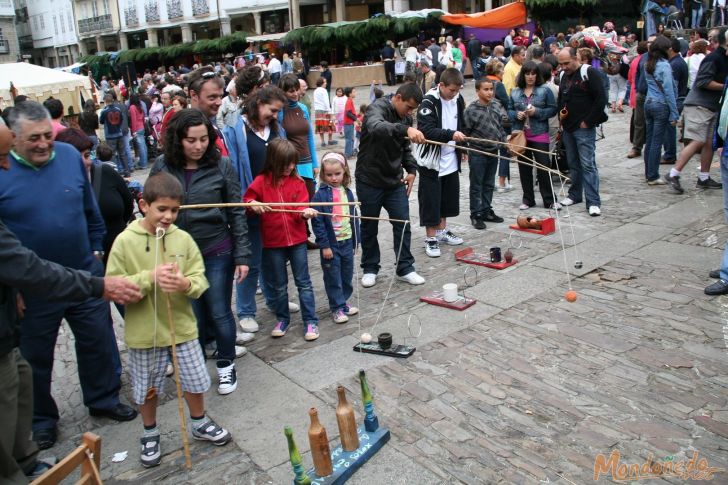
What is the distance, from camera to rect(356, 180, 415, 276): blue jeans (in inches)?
240

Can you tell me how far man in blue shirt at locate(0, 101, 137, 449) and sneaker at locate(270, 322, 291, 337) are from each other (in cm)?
135

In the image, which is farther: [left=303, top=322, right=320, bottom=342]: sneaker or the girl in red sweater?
[left=303, top=322, right=320, bottom=342]: sneaker

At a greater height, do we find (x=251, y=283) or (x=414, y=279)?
(x=251, y=283)

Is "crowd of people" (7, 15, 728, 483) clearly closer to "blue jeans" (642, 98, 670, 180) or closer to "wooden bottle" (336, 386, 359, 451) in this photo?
"blue jeans" (642, 98, 670, 180)

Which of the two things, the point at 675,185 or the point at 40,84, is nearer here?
the point at 675,185

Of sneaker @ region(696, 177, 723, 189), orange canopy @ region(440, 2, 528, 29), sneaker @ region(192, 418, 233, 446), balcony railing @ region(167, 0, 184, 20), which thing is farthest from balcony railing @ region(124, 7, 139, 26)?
sneaker @ region(192, 418, 233, 446)

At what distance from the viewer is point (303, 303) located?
207 inches

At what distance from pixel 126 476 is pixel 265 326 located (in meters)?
2.13

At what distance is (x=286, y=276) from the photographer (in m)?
5.26

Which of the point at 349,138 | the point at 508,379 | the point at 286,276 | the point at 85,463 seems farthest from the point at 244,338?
the point at 349,138

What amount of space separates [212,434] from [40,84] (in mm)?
12317

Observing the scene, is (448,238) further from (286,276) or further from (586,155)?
(286,276)

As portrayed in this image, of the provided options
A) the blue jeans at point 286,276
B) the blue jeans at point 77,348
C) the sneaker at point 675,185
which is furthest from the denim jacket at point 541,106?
the blue jeans at point 77,348

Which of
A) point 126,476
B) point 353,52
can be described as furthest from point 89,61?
point 126,476
